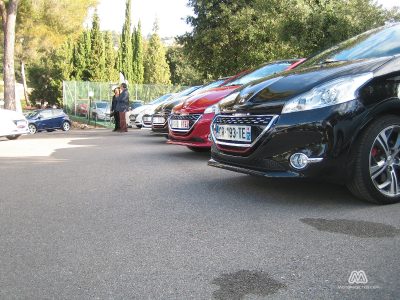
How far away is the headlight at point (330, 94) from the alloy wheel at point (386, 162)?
453 millimetres

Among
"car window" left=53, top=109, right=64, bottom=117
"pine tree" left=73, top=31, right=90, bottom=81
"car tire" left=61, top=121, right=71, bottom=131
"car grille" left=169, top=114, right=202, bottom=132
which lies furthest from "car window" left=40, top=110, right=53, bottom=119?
"car grille" left=169, top=114, right=202, bottom=132

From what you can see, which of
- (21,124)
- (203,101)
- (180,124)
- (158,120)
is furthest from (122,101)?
(203,101)

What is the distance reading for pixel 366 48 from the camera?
457cm

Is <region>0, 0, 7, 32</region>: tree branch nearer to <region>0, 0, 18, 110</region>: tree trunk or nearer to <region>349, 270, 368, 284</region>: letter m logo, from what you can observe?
<region>0, 0, 18, 110</region>: tree trunk

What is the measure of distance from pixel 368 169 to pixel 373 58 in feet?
3.56

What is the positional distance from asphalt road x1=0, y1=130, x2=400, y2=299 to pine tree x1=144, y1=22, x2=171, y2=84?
5053 cm

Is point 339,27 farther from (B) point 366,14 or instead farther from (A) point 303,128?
(A) point 303,128

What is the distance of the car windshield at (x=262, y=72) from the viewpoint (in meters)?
7.59

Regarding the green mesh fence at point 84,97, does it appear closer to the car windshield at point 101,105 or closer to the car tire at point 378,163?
the car windshield at point 101,105

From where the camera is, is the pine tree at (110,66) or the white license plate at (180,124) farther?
the pine tree at (110,66)

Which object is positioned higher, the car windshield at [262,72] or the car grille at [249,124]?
the car windshield at [262,72]

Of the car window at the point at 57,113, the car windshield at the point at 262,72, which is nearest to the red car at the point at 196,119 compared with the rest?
the car windshield at the point at 262,72

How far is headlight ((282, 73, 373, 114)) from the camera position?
3.71 meters

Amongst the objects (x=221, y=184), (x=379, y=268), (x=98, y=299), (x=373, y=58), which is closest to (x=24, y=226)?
(x=98, y=299)
